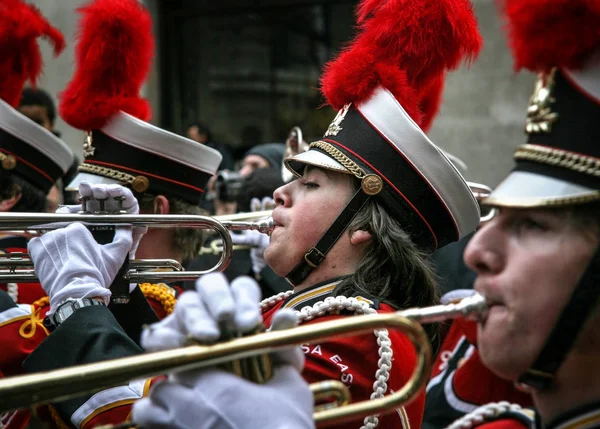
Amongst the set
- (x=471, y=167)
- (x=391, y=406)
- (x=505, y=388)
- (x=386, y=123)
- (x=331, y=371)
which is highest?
(x=386, y=123)

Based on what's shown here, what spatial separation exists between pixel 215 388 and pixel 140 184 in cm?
230

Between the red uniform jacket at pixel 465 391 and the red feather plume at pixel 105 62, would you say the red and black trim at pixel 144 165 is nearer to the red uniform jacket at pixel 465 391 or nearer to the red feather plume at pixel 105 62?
the red feather plume at pixel 105 62

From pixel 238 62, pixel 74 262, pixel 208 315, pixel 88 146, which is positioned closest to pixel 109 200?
pixel 74 262

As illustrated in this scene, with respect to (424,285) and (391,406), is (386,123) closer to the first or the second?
(424,285)

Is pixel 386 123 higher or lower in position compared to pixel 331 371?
higher

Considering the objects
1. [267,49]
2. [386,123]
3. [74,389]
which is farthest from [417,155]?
[267,49]

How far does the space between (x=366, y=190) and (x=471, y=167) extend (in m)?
5.92

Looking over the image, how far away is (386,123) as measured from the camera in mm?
2674

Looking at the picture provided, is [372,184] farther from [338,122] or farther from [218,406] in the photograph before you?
[218,406]

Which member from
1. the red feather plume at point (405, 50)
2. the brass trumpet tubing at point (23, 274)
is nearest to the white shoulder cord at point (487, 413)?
the red feather plume at point (405, 50)

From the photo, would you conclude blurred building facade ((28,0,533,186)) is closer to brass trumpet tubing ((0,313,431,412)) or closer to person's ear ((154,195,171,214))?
Answer: person's ear ((154,195,171,214))

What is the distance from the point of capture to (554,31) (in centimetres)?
158

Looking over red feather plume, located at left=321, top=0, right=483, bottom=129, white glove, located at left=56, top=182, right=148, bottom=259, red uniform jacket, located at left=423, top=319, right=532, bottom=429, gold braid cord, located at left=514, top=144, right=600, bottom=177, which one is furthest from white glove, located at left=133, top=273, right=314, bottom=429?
white glove, located at left=56, top=182, right=148, bottom=259

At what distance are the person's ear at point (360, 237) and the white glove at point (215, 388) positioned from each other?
1062 mm
